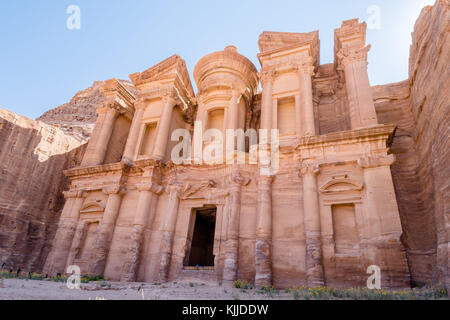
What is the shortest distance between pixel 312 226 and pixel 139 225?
8.42 metres

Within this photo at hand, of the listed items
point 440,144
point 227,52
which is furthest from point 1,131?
point 440,144

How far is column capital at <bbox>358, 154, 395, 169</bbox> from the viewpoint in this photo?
11016 millimetres

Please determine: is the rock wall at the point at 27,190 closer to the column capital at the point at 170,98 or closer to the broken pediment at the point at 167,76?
the broken pediment at the point at 167,76

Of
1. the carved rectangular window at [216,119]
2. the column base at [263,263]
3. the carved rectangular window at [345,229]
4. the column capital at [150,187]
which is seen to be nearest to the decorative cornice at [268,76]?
the carved rectangular window at [216,119]

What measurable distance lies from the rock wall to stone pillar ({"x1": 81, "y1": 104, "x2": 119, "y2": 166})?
5.24 m

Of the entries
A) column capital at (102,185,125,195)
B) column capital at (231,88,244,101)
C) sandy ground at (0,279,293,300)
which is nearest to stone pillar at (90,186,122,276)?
column capital at (102,185,125,195)

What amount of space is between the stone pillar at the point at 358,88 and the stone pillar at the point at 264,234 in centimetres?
502

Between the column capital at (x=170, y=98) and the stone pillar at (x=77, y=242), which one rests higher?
the column capital at (x=170, y=98)

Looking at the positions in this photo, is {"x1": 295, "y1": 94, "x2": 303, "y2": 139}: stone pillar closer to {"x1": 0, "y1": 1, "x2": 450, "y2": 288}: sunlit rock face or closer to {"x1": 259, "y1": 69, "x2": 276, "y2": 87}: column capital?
{"x1": 0, "y1": 1, "x2": 450, "y2": 288}: sunlit rock face

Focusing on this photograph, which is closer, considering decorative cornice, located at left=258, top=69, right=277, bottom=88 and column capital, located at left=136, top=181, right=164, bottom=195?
column capital, located at left=136, top=181, right=164, bottom=195

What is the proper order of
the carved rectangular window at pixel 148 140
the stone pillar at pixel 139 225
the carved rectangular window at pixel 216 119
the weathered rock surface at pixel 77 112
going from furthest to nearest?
the weathered rock surface at pixel 77 112 < the carved rectangular window at pixel 148 140 < the carved rectangular window at pixel 216 119 < the stone pillar at pixel 139 225

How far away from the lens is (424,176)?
12.3 m

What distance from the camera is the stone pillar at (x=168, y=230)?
13008mm
